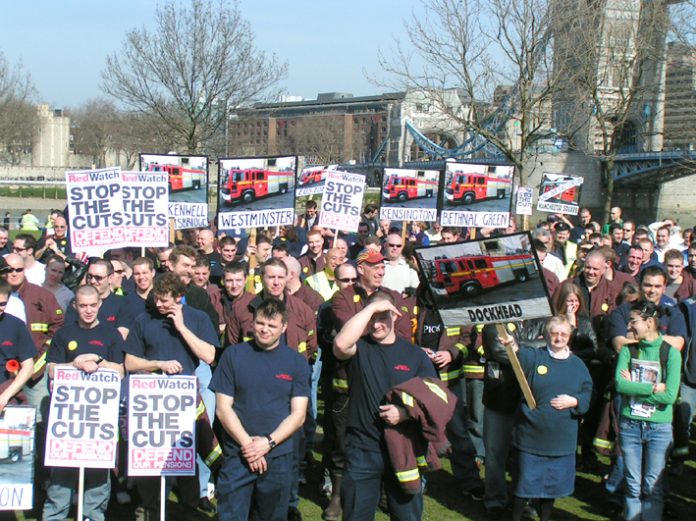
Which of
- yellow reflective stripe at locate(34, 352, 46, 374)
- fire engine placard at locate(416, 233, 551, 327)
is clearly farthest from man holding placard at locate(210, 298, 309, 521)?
yellow reflective stripe at locate(34, 352, 46, 374)

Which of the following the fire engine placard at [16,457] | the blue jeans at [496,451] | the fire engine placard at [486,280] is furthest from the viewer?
the blue jeans at [496,451]

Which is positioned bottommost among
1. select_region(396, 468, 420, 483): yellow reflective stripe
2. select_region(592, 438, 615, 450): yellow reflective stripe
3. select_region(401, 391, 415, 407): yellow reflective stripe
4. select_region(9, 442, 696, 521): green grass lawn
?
select_region(9, 442, 696, 521): green grass lawn

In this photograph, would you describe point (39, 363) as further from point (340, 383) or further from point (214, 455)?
point (340, 383)

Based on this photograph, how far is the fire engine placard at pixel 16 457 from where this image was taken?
23.0ft

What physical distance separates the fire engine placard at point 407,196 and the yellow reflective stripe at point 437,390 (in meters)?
11.2

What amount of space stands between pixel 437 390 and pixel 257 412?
3.81 feet

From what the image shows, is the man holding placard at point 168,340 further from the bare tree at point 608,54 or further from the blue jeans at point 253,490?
the bare tree at point 608,54

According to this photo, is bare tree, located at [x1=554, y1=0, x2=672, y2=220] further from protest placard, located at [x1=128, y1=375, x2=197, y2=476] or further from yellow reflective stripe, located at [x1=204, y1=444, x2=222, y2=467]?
protest placard, located at [x1=128, y1=375, x2=197, y2=476]

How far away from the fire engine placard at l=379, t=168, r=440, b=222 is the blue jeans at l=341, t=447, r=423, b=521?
1113cm

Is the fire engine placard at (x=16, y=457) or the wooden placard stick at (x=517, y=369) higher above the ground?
the wooden placard stick at (x=517, y=369)

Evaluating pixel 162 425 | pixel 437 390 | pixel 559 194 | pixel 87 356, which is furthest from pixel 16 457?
pixel 559 194

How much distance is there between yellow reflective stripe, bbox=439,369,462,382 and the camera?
8.12 metres

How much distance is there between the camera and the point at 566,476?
7.36 meters

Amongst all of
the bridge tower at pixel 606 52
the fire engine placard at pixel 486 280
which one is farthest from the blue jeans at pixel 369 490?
the bridge tower at pixel 606 52
